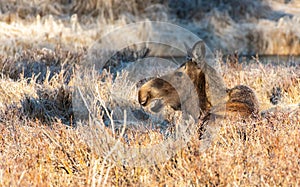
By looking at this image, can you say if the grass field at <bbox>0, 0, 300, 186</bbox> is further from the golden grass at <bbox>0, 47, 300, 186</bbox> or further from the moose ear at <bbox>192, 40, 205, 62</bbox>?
the moose ear at <bbox>192, 40, 205, 62</bbox>

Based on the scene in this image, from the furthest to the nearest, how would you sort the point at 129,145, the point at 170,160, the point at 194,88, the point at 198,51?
the point at 194,88 → the point at 198,51 → the point at 129,145 → the point at 170,160

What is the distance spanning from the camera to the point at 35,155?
11.3 ft

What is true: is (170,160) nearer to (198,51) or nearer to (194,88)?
(194,88)

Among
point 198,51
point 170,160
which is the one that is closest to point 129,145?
point 170,160

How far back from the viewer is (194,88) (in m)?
3.91

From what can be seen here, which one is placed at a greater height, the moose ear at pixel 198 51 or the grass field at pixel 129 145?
the moose ear at pixel 198 51

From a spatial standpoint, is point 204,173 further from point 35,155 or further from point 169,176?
point 35,155

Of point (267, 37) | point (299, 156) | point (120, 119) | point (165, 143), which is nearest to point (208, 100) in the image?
point (165, 143)

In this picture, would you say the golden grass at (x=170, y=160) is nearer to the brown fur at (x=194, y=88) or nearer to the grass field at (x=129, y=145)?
the grass field at (x=129, y=145)

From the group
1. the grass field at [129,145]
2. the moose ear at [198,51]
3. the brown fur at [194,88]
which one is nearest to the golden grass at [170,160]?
the grass field at [129,145]

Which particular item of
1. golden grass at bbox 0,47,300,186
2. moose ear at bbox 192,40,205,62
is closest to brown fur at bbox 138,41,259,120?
moose ear at bbox 192,40,205,62

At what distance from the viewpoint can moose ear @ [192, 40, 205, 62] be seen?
3730mm

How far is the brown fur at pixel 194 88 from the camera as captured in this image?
3.81 meters

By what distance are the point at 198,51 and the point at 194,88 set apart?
29cm
